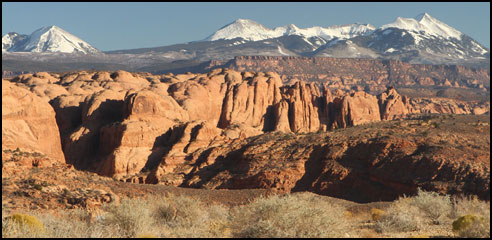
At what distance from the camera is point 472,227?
982 inches

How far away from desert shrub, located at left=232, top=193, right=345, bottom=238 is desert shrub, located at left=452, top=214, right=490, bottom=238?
205 inches

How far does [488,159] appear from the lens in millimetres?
54188

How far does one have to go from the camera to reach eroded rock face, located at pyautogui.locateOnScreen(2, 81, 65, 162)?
5503 cm

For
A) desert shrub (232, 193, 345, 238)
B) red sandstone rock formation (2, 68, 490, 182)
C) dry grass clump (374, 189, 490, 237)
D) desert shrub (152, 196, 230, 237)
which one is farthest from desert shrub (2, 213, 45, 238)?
red sandstone rock formation (2, 68, 490, 182)

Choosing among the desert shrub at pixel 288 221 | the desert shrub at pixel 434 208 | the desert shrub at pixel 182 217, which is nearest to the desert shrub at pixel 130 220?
the desert shrub at pixel 182 217

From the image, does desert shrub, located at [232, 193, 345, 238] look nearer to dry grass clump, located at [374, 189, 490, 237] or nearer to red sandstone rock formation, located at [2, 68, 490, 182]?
dry grass clump, located at [374, 189, 490, 237]

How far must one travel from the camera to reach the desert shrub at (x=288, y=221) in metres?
23.3

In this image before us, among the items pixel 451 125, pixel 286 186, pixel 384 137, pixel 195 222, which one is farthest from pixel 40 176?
pixel 451 125

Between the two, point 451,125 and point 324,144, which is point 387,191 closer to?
point 324,144

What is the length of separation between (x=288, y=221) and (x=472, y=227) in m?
7.76

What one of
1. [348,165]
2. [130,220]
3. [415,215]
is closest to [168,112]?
[348,165]

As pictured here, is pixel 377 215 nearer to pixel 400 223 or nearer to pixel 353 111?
pixel 400 223

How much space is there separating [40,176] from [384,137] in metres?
35.7

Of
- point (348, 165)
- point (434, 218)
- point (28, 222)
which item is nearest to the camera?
point (28, 222)
